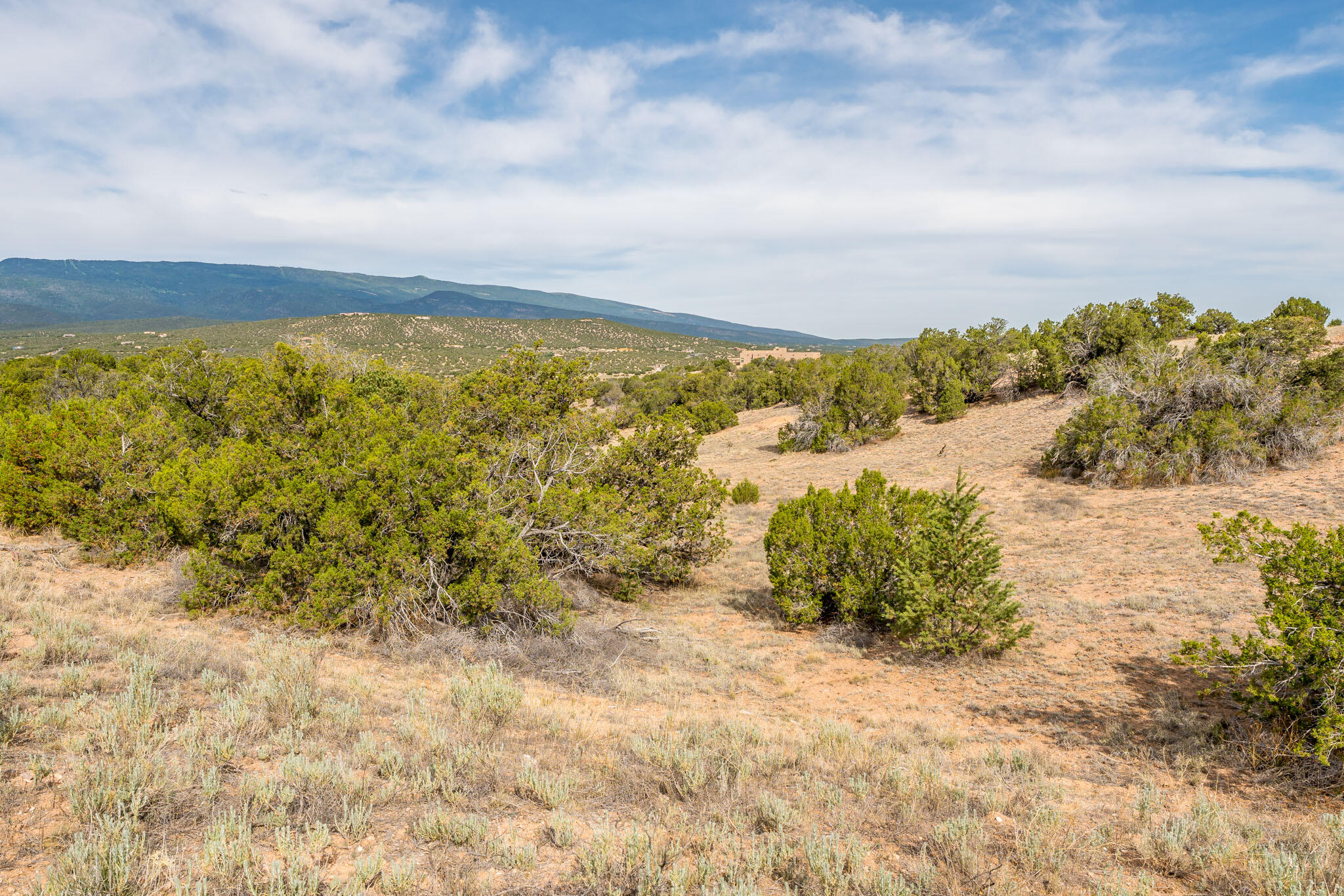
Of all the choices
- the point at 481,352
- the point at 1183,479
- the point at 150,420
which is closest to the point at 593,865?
the point at 150,420

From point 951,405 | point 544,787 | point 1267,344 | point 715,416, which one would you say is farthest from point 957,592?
point 715,416

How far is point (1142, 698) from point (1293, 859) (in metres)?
4.04

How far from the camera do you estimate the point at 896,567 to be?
9062 millimetres

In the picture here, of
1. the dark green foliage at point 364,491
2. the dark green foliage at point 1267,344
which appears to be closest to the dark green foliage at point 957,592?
the dark green foliage at point 364,491

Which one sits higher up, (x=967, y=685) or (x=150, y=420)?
(x=150, y=420)

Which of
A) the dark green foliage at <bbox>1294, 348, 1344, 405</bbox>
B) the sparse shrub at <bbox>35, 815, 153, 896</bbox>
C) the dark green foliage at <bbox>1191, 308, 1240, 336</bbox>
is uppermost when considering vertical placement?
the dark green foliage at <bbox>1191, 308, 1240, 336</bbox>

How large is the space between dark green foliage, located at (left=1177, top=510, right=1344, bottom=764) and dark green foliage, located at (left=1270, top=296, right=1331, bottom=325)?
24770mm

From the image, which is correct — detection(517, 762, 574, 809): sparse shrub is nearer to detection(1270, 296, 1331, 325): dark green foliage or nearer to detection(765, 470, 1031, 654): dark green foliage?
detection(765, 470, 1031, 654): dark green foliage

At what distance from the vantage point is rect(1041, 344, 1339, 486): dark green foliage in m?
14.0

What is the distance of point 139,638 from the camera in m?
6.14

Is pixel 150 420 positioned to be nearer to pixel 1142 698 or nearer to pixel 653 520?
pixel 653 520

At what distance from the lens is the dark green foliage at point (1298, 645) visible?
15.9 feet

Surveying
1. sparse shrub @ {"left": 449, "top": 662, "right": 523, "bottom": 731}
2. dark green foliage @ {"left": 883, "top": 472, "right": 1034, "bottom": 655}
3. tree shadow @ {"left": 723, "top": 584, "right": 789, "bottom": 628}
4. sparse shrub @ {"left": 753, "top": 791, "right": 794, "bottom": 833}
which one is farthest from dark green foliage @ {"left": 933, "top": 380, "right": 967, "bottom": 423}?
sparse shrub @ {"left": 753, "top": 791, "right": 794, "bottom": 833}

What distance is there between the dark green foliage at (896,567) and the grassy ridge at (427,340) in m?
51.5
